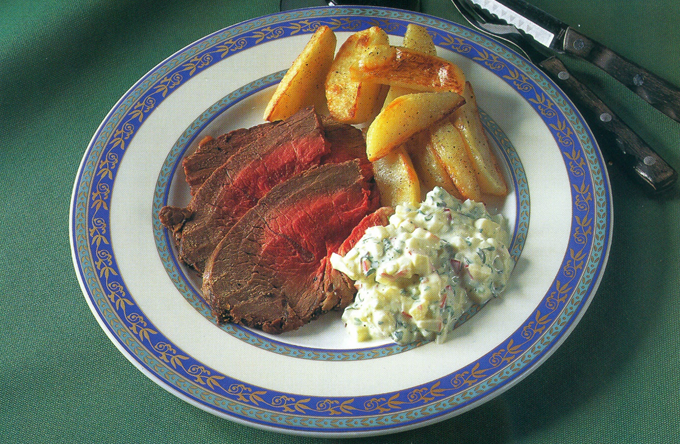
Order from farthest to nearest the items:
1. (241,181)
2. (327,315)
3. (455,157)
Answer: (241,181)
(455,157)
(327,315)

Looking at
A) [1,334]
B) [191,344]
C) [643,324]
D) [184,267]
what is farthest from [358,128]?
[1,334]

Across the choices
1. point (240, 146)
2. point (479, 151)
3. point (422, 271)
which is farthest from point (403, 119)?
point (240, 146)

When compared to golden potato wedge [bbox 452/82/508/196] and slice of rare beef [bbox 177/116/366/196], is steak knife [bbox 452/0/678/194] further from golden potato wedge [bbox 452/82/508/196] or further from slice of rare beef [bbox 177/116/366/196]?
slice of rare beef [bbox 177/116/366/196]

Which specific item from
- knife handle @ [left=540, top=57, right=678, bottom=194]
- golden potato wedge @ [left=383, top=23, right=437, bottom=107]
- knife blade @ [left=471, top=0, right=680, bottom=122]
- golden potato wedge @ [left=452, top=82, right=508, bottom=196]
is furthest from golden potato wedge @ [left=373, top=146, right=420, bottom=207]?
knife blade @ [left=471, top=0, right=680, bottom=122]

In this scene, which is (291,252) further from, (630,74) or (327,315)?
(630,74)

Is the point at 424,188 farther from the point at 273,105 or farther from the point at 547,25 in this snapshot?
the point at 547,25

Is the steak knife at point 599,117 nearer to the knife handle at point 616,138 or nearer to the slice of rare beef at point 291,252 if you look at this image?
the knife handle at point 616,138
